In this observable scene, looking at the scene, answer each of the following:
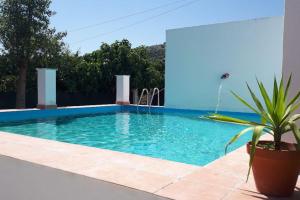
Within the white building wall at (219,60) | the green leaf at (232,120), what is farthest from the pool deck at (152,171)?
the white building wall at (219,60)

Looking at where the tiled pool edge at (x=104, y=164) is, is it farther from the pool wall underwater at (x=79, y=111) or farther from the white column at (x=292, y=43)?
the pool wall underwater at (x=79, y=111)

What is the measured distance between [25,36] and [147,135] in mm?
9145

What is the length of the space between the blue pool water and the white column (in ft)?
8.52

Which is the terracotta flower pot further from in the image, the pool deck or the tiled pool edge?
the tiled pool edge

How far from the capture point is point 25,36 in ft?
46.0

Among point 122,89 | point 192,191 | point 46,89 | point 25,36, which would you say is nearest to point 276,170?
point 192,191

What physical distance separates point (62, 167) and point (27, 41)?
41.4ft

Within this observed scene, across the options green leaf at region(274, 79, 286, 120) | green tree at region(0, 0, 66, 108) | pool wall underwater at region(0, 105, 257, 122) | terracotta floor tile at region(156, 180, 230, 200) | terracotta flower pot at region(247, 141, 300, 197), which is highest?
green tree at region(0, 0, 66, 108)

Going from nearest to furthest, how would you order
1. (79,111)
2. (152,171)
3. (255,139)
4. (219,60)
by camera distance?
(255,139)
(152,171)
(79,111)
(219,60)

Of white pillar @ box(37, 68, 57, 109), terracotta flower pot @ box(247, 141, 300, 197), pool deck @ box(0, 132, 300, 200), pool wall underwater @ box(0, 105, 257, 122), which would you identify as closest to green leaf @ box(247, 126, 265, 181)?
terracotta flower pot @ box(247, 141, 300, 197)

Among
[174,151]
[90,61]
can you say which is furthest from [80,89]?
[174,151]

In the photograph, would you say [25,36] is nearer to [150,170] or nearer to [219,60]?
[219,60]

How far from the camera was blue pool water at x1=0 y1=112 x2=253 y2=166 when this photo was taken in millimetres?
6102

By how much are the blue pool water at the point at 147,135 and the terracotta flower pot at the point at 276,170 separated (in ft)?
10.3
